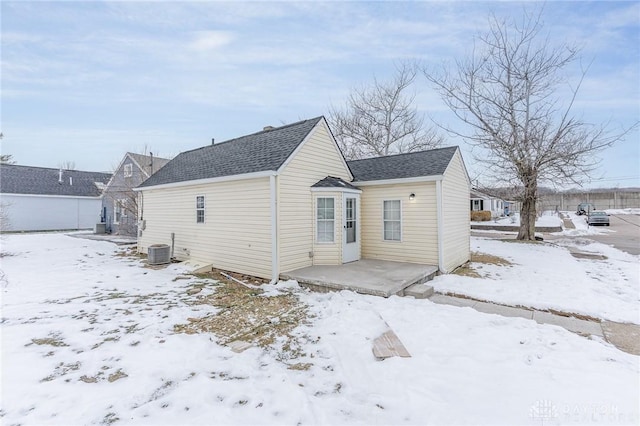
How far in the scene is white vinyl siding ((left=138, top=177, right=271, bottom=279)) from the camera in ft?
25.7

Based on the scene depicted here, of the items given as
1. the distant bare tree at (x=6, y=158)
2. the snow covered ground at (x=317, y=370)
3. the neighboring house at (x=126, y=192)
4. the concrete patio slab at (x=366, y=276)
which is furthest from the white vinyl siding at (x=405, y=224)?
the distant bare tree at (x=6, y=158)

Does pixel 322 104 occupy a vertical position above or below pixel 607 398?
above

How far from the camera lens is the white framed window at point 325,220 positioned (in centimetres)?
865

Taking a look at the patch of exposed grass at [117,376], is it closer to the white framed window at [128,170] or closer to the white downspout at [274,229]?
the white downspout at [274,229]

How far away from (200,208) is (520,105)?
686 inches

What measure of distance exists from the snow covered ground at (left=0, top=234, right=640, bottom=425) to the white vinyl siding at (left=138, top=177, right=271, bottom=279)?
2.46m

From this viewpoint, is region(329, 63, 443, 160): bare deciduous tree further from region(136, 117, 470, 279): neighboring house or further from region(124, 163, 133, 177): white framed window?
region(124, 163, 133, 177): white framed window

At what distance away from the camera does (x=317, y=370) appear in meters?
3.43

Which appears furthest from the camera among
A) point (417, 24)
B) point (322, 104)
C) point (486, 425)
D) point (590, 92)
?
point (322, 104)

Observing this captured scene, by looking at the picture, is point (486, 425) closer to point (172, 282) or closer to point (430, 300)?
point (430, 300)

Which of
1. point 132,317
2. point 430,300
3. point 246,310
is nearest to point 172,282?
point 132,317

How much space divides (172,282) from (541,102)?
19.3 metres

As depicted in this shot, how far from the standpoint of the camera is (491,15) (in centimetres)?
1545

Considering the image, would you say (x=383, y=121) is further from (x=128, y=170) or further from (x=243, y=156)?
(x=128, y=170)
